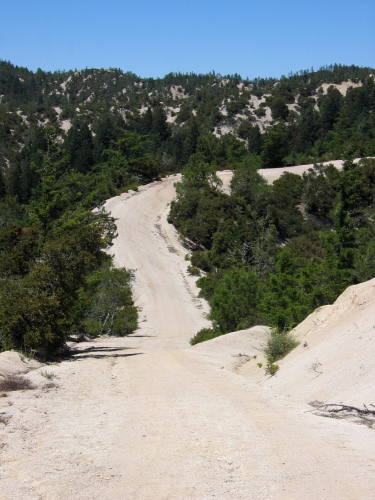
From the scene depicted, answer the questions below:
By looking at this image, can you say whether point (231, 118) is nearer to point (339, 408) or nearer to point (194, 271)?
point (194, 271)

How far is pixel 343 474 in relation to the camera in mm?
5141

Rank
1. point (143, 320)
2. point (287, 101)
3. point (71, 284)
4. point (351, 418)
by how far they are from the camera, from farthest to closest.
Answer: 1. point (287, 101)
2. point (143, 320)
3. point (71, 284)
4. point (351, 418)

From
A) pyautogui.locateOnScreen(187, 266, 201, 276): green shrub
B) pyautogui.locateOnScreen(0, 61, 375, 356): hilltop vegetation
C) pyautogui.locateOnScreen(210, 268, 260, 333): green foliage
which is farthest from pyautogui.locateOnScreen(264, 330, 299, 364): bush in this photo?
pyautogui.locateOnScreen(187, 266, 201, 276): green shrub

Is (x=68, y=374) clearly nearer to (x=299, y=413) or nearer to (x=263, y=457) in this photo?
(x=299, y=413)

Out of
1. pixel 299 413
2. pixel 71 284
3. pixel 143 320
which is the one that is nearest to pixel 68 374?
pixel 71 284

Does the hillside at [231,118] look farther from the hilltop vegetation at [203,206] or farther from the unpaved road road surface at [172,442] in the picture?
the unpaved road road surface at [172,442]

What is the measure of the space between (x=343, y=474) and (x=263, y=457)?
1.03 meters

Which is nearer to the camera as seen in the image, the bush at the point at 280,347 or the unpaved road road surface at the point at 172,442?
the unpaved road road surface at the point at 172,442

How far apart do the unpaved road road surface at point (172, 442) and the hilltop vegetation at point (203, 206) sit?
252 inches

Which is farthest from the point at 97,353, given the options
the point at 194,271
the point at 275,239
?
the point at 275,239

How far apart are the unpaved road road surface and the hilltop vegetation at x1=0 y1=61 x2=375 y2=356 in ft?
21.0

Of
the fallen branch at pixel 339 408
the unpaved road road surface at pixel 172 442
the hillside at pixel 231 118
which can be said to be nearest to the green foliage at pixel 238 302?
the unpaved road road surface at pixel 172 442

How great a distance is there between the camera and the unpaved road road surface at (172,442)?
5.05 meters

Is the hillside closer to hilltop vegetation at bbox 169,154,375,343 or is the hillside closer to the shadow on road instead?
hilltop vegetation at bbox 169,154,375,343
